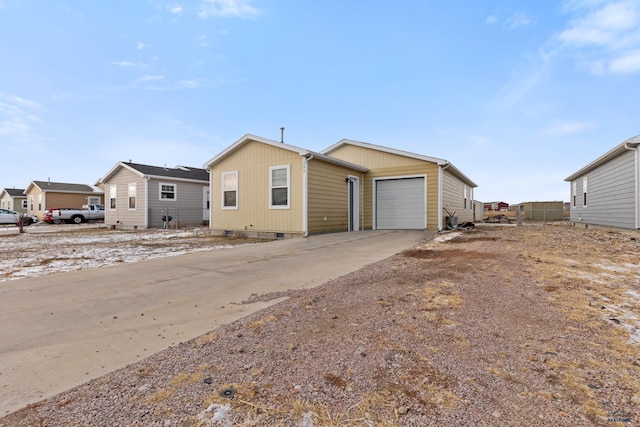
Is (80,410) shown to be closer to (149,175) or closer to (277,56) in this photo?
(277,56)

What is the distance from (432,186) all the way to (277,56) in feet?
31.2

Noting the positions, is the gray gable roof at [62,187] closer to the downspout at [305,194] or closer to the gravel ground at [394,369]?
the downspout at [305,194]

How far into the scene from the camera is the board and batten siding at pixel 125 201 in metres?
16.9

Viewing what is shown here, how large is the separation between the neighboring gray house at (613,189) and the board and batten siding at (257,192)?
1102cm

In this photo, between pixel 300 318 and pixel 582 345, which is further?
pixel 300 318

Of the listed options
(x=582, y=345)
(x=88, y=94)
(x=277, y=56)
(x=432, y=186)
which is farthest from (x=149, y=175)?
(x=582, y=345)

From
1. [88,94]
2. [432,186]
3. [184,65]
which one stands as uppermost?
[184,65]

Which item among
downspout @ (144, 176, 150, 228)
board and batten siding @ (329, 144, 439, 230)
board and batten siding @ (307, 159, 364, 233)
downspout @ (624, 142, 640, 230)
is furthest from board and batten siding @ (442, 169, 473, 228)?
downspout @ (144, 176, 150, 228)

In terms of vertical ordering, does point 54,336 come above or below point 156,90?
below

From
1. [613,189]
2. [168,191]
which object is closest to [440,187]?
[613,189]

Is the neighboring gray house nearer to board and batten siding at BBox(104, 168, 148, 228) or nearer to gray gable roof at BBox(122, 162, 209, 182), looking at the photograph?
gray gable roof at BBox(122, 162, 209, 182)

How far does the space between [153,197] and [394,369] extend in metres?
18.1

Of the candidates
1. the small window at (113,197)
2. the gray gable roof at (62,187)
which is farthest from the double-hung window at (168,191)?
the gray gable roof at (62,187)

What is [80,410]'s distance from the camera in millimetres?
1586
